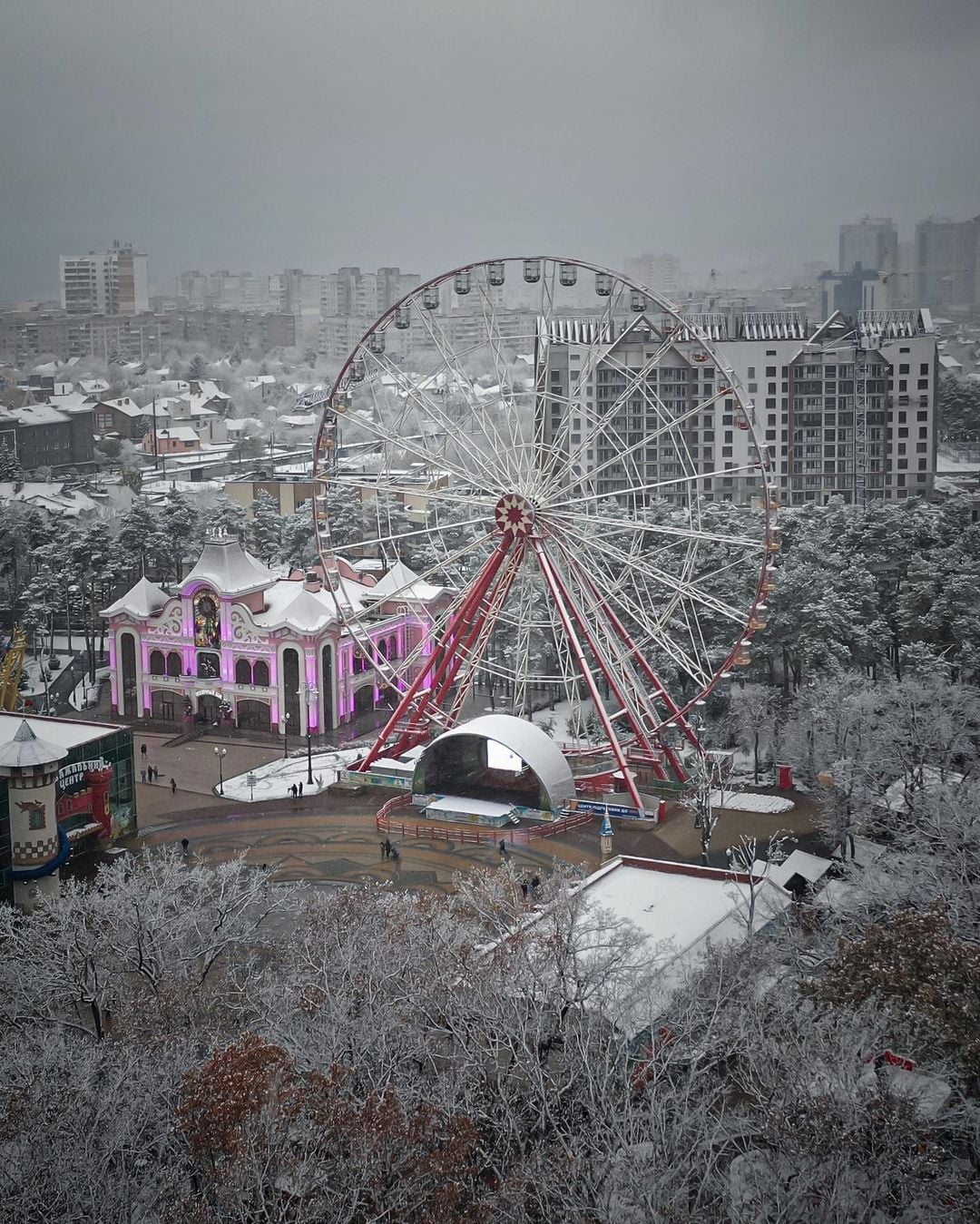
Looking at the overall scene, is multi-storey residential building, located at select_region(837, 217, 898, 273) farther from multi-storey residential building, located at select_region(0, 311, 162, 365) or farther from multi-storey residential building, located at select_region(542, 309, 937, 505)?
multi-storey residential building, located at select_region(0, 311, 162, 365)

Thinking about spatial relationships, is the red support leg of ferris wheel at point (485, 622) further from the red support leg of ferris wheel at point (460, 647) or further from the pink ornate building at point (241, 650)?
the pink ornate building at point (241, 650)

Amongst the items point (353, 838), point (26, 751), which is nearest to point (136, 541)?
point (353, 838)

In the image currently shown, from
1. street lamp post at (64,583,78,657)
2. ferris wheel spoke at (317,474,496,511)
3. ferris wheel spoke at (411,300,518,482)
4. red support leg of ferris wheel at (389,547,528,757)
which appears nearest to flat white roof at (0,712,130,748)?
red support leg of ferris wheel at (389,547,528,757)

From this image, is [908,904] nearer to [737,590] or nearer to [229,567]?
[737,590]

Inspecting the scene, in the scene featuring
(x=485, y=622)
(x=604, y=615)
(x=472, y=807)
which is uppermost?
(x=604, y=615)

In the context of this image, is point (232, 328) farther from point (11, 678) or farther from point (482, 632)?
point (482, 632)
